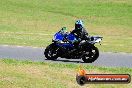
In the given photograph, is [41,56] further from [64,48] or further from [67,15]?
[67,15]

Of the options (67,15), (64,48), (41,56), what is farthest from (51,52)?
(67,15)

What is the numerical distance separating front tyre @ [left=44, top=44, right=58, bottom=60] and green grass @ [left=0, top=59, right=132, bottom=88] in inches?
107

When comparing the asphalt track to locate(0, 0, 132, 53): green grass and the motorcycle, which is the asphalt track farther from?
locate(0, 0, 132, 53): green grass

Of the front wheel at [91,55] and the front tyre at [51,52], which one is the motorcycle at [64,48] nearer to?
the front tyre at [51,52]

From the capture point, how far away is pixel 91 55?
19531mm

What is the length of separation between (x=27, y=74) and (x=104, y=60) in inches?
258

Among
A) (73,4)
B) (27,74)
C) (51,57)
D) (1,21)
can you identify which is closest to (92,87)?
(27,74)

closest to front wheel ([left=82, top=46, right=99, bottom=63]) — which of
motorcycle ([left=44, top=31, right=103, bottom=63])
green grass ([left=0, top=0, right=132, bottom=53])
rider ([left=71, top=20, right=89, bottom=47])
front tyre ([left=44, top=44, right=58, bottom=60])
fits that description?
motorcycle ([left=44, top=31, right=103, bottom=63])

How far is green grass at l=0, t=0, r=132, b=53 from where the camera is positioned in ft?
149

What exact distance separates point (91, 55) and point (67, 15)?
3400cm

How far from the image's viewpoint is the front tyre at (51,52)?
1980 centimetres

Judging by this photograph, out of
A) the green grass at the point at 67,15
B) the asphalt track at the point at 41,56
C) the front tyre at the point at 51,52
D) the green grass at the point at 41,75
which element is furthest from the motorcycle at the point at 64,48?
the green grass at the point at 67,15

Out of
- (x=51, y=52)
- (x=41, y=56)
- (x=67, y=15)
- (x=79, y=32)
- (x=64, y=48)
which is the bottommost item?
(x=67, y=15)

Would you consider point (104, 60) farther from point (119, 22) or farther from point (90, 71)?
point (119, 22)
